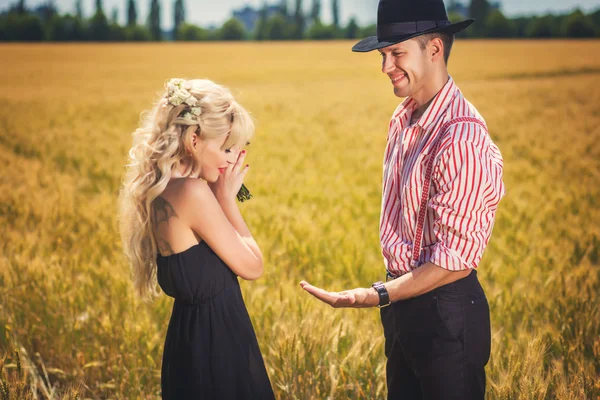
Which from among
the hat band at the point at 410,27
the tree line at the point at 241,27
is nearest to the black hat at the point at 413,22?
the hat band at the point at 410,27

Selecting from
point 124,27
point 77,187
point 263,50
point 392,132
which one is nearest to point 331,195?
point 77,187

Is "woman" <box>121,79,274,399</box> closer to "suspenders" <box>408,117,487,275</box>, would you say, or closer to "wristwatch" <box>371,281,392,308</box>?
"wristwatch" <box>371,281,392,308</box>

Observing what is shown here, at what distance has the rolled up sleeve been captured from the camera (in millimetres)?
1696

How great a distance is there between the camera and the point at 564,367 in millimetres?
2809

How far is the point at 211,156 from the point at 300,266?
2159 millimetres

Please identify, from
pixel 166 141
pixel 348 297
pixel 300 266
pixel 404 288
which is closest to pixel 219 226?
pixel 166 141

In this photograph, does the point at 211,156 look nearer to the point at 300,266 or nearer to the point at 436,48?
the point at 436,48

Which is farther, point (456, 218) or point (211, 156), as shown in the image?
point (211, 156)

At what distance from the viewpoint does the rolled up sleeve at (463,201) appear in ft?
5.57

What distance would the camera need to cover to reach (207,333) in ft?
6.40

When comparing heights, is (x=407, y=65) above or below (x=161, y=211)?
above

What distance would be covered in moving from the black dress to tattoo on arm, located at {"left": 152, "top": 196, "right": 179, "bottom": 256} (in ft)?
0.10

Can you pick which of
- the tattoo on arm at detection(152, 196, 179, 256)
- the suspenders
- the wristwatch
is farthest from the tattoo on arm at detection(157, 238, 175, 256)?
the suspenders

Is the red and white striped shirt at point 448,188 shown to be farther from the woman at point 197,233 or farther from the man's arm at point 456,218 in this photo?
the woman at point 197,233
